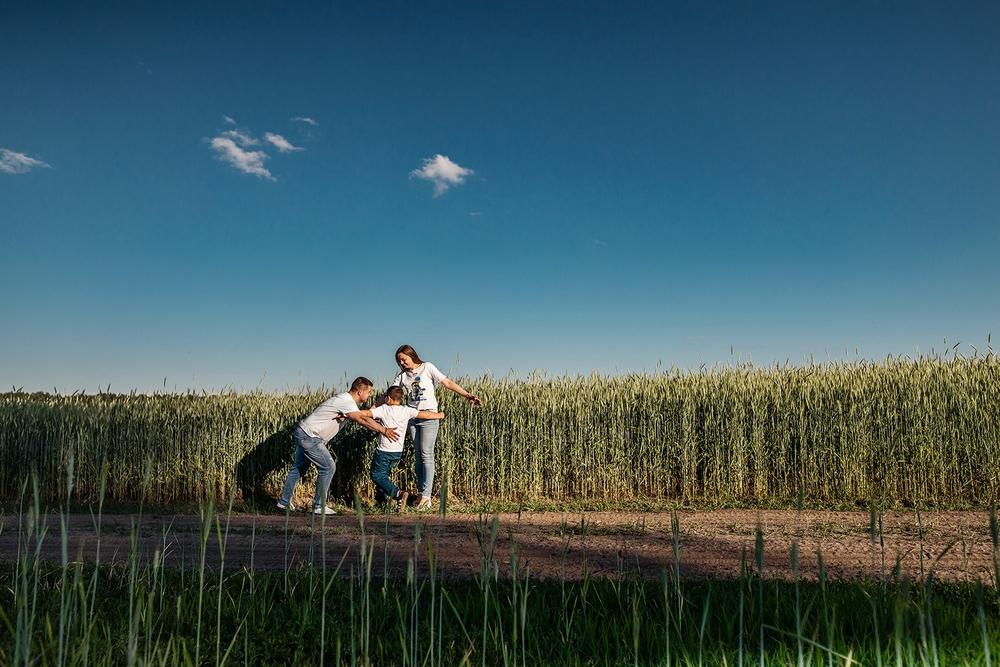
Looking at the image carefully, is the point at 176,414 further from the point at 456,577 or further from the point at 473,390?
the point at 456,577

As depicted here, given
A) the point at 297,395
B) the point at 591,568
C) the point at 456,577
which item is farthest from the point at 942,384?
the point at 297,395

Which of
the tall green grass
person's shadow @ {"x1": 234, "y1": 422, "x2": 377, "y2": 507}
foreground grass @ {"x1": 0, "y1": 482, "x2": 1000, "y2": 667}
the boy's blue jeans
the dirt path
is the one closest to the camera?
foreground grass @ {"x1": 0, "y1": 482, "x2": 1000, "y2": 667}

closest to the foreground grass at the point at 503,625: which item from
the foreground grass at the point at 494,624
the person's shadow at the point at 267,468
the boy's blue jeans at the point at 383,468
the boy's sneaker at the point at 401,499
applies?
the foreground grass at the point at 494,624

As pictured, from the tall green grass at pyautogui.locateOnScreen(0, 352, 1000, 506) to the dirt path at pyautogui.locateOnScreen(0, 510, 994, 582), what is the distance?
209 cm

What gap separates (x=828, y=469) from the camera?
12188 millimetres

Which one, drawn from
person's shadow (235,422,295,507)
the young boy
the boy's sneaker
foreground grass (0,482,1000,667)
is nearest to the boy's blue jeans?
the young boy

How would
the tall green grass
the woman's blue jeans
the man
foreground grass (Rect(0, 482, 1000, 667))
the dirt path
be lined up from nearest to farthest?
1. foreground grass (Rect(0, 482, 1000, 667))
2. the dirt path
3. the man
4. the woman's blue jeans
5. the tall green grass

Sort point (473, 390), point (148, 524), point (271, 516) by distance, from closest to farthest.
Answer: point (148, 524) < point (271, 516) < point (473, 390)

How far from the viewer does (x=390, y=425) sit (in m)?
10.6

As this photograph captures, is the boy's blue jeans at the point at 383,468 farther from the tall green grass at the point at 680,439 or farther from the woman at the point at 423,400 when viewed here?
the tall green grass at the point at 680,439

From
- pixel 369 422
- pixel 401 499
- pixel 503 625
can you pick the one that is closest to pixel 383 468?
pixel 369 422

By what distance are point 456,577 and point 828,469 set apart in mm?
9125

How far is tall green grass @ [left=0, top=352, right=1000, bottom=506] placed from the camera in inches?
473

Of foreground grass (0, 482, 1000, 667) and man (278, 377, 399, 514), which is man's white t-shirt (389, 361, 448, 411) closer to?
man (278, 377, 399, 514)
